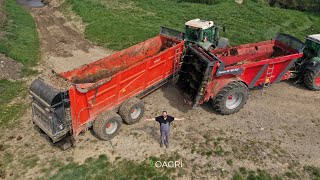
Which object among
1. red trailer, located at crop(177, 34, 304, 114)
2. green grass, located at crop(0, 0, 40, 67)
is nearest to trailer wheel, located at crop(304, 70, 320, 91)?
red trailer, located at crop(177, 34, 304, 114)

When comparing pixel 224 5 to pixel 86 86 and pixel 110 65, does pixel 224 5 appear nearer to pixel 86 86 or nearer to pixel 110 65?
pixel 110 65

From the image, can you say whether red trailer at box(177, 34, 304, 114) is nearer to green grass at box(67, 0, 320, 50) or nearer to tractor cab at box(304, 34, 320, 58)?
tractor cab at box(304, 34, 320, 58)

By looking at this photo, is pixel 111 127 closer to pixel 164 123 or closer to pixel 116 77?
pixel 116 77

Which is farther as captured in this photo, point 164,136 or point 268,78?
point 268,78

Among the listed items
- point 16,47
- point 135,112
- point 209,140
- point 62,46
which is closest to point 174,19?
point 62,46

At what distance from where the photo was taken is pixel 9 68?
16.2 metres

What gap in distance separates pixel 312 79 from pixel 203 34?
5240 mm

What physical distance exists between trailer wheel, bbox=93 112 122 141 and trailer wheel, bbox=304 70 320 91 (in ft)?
27.3

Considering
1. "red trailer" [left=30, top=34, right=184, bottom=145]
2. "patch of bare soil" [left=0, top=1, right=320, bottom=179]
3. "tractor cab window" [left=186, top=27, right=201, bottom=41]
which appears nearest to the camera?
"red trailer" [left=30, top=34, right=184, bottom=145]

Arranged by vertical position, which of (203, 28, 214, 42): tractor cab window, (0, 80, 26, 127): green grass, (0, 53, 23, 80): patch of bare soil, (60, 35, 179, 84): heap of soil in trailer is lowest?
(0, 80, 26, 127): green grass

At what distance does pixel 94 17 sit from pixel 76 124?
54.0ft

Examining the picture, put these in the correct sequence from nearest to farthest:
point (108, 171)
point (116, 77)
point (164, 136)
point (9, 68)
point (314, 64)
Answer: point (108, 171), point (164, 136), point (116, 77), point (314, 64), point (9, 68)

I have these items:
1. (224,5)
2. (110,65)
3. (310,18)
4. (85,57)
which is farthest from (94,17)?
(310,18)

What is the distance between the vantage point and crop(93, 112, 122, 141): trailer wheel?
35.0 feet
